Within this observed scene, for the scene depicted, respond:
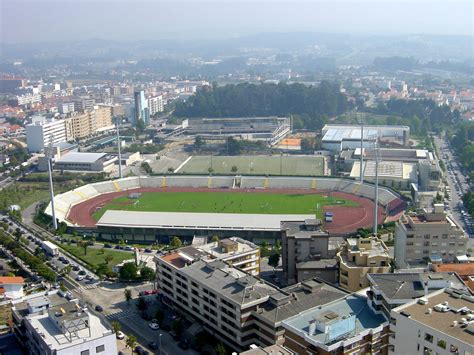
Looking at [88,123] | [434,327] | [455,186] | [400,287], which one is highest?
[434,327]

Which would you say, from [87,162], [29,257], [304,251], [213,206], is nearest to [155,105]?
[87,162]

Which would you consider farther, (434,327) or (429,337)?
(434,327)

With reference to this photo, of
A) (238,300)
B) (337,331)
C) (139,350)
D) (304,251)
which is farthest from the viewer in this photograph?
(304,251)

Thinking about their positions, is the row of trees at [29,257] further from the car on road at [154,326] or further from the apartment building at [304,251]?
the apartment building at [304,251]

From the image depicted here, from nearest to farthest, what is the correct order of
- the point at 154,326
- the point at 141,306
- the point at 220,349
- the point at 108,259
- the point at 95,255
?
the point at 220,349 → the point at 154,326 → the point at 141,306 → the point at 108,259 → the point at 95,255

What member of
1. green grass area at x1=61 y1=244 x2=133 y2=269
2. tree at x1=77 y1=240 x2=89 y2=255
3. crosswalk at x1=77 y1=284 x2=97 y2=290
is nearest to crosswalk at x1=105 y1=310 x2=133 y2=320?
crosswalk at x1=77 y1=284 x2=97 y2=290

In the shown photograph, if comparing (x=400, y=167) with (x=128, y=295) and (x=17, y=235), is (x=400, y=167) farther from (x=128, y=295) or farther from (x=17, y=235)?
(x=17, y=235)

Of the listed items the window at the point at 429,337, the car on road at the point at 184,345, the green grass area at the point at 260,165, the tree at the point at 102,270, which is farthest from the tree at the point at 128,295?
the green grass area at the point at 260,165
